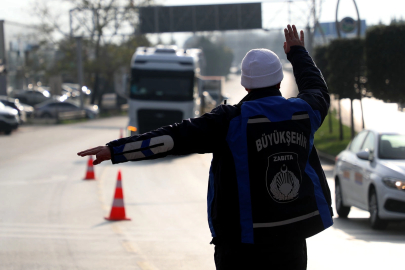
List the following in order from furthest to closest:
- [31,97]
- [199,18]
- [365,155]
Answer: [31,97], [199,18], [365,155]

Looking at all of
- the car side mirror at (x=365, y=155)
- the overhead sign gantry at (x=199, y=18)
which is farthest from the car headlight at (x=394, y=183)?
the overhead sign gantry at (x=199, y=18)

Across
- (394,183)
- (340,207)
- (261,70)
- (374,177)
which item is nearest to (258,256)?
(261,70)

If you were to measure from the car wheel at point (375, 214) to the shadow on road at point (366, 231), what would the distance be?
84mm

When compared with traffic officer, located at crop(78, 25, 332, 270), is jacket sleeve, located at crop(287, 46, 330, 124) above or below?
above

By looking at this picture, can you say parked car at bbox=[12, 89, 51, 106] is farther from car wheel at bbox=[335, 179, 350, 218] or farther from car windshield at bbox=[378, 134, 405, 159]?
car windshield at bbox=[378, 134, 405, 159]

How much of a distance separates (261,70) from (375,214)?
6659 millimetres

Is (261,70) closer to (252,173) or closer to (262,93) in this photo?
(262,93)

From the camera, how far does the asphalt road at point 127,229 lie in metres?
7.32

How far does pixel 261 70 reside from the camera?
330cm

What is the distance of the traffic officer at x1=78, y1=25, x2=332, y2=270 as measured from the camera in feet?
10.1

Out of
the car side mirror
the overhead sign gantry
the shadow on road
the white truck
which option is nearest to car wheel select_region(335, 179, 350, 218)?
the shadow on road

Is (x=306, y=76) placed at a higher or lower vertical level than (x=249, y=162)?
higher

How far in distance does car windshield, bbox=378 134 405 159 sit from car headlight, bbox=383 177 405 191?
73 cm

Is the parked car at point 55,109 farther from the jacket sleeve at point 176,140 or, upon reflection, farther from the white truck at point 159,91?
the jacket sleeve at point 176,140
